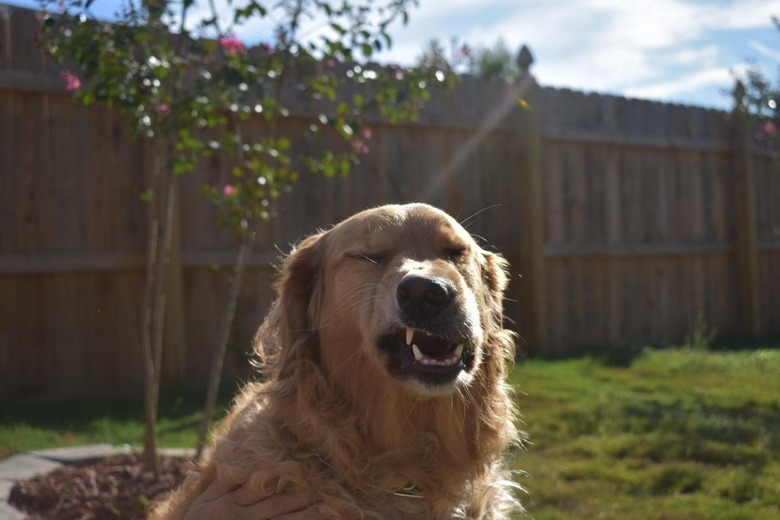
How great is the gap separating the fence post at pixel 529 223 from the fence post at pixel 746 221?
393 cm

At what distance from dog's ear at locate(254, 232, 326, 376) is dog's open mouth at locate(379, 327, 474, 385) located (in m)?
0.49

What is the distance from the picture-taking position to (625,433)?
22.3 ft

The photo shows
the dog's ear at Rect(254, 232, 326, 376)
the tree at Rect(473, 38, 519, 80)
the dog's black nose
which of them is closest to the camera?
the dog's black nose

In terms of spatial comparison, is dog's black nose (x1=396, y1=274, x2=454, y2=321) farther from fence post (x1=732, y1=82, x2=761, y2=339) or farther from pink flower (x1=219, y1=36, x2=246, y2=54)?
fence post (x1=732, y1=82, x2=761, y2=339)

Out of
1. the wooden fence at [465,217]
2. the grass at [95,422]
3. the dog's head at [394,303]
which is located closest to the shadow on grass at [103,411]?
the grass at [95,422]

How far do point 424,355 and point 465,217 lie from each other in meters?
6.69

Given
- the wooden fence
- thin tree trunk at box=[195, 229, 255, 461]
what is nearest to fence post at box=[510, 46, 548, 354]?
the wooden fence

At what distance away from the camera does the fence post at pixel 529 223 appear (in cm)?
1032

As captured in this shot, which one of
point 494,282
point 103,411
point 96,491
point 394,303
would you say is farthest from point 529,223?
point 394,303

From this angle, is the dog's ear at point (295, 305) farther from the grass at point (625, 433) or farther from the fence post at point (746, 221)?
the fence post at point (746, 221)

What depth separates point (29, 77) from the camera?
7.24 metres

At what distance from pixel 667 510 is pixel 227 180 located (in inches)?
184

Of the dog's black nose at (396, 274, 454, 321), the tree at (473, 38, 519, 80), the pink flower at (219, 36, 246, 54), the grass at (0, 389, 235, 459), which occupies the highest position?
the tree at (473, 38, 519, 80)

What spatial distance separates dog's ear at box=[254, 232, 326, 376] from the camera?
12.1 feet
